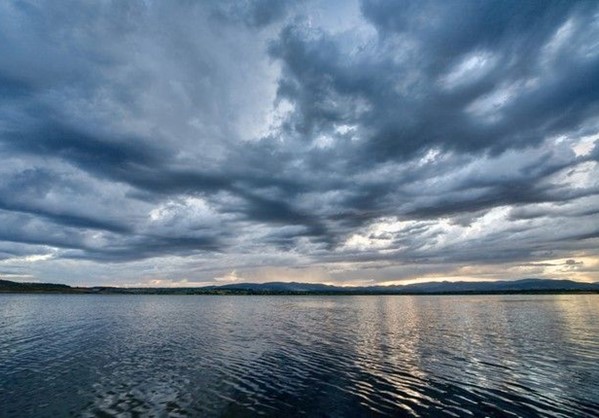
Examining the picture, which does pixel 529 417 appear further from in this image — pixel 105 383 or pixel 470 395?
pixel 105 383

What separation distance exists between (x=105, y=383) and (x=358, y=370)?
Result: 2701 centimetres

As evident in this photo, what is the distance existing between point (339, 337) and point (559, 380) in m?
37.7

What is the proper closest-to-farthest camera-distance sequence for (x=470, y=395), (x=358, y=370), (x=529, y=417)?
1. (x=529, y=417)
2. (x=470, y=395)
3. (x=358, y=370)

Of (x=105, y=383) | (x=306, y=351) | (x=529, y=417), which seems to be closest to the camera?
(x=529, y=417)

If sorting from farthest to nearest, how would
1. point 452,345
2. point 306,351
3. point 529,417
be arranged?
1. point 452,345
2. point 306,351
3. point 529,417

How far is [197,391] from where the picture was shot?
32031mm

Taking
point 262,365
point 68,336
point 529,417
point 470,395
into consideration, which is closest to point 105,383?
point 262,365

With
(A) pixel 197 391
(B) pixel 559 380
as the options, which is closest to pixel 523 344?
(B) pixel 559 380

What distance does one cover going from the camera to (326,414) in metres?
26.6

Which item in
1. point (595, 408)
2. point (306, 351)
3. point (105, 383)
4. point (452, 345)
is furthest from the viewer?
point (452, 345)

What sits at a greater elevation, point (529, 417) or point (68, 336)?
point (68, 336)

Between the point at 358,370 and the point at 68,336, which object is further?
the point at 68,336

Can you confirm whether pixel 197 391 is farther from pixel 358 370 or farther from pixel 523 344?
pixel 523 344

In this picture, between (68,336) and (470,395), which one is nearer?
(470,395)
